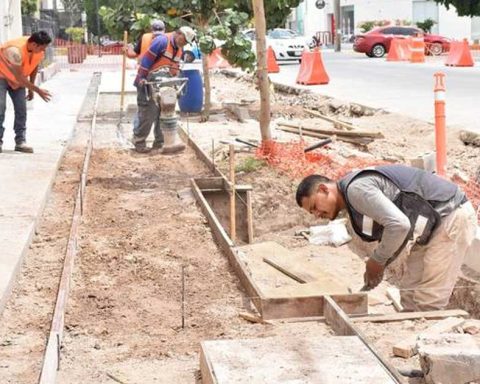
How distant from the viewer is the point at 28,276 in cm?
774

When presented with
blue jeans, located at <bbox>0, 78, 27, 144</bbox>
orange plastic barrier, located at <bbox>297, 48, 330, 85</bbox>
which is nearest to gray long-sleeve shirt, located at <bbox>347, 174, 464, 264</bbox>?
blue jeans, located at <bbox>0, 78, 27, 144</bbox>

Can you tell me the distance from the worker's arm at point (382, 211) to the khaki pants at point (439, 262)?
56 centimetres

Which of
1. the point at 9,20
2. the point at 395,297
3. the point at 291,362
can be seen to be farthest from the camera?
the point at 9,20

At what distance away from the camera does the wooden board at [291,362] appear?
15.6ft

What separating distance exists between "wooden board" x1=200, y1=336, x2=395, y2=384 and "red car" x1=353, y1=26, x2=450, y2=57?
139 feet

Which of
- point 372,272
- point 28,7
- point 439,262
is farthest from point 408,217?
point 28,7

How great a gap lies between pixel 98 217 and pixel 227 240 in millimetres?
2305

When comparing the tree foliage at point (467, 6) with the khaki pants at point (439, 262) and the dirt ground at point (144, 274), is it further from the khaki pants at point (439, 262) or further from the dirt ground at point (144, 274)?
the khaki pants at point (439, 262)

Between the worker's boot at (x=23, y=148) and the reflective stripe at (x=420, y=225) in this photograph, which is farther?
the worker's boot at (x=23, y=148)

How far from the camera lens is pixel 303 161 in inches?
491

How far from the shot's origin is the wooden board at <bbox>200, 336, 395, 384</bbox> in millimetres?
4750

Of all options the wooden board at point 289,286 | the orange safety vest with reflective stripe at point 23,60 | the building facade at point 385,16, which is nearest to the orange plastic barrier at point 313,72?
the orange safety vest with reflective stripe at point 23,60

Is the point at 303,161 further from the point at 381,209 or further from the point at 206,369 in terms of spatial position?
the point at 206,369

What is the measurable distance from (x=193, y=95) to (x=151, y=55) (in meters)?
6.86
